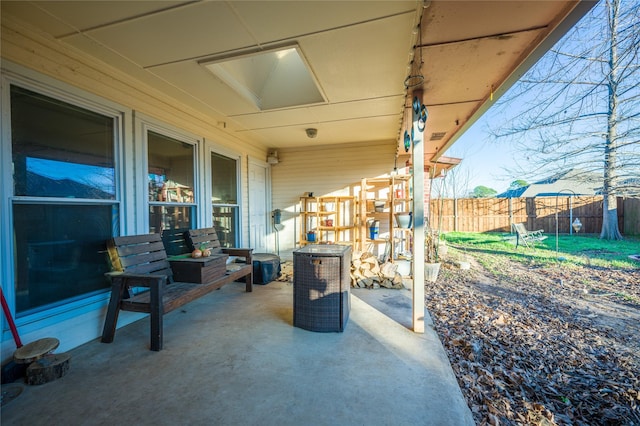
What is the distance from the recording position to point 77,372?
1.96m

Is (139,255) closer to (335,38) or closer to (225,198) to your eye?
(225,198)

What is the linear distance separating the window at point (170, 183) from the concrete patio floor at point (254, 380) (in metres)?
1.30

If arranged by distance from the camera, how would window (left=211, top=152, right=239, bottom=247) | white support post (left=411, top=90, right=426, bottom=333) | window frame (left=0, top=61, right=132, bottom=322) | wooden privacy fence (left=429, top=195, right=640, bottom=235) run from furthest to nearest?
wooden privacy fence (left=429, top=195, right=640, bottom=235) → window (left=211, top=152, right=239, bottom=247) → white support post (left=411, top=90, right=426, bottom=333) → window frame (left=0, top=61, right=132, bottom=322)

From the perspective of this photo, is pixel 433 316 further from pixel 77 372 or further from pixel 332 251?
pixel 77 372

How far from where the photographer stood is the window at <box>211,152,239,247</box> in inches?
174

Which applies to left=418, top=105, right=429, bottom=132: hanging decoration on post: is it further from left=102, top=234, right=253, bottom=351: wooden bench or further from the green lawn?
the green lawn

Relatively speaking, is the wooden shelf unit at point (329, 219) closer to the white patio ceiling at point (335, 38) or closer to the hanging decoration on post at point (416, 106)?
the white patio ceiling at point (335, 38)

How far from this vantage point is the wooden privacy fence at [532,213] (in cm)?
908

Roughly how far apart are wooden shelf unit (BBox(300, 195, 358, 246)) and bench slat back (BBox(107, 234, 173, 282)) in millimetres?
3087

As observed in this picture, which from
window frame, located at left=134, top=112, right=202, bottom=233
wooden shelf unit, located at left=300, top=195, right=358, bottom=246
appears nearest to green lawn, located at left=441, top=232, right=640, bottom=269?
wooden shelf unit, located at left=300, top=195, right=358, bottom=246

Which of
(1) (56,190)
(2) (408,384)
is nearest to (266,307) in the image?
(2) (408,384)

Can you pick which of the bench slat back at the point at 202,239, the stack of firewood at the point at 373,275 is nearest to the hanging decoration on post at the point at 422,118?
the stack of firewood at the point at 373,275

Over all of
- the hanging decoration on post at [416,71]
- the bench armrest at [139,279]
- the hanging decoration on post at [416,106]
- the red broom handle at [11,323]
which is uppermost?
the hanging decoration on post at [416,71]

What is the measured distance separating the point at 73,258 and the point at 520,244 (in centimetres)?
994
